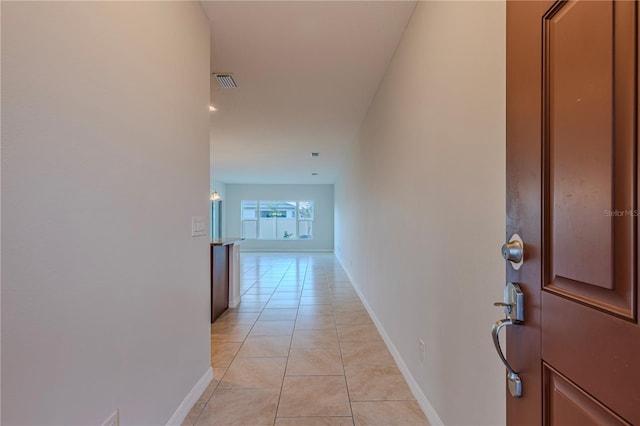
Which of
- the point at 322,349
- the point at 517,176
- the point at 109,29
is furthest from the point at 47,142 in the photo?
the point at 322,349

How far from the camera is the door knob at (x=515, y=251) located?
2.54 feet

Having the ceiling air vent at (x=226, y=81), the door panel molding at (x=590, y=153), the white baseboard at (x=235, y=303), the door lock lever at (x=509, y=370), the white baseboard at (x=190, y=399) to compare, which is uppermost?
the ceiling air vent at (x=226, y=81)

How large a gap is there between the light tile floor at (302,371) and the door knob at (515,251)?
4.70 ft

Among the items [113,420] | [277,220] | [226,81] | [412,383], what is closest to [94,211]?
[113,420]

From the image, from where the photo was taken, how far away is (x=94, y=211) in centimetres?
109

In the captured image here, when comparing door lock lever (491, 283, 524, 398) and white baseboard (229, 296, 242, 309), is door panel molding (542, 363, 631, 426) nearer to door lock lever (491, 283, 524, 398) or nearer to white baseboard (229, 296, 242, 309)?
door lock lever (491, 283, 524, 398)

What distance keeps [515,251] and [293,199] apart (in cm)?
1083

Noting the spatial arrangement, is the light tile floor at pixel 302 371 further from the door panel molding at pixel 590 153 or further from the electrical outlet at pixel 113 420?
the door panel molding at pixel 590 153

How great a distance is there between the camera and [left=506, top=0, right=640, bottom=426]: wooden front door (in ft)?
1.70

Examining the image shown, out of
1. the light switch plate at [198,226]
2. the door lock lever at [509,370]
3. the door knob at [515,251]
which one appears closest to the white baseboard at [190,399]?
the light switch plate at [198,226]

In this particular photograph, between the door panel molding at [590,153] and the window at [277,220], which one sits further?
the window at [277,220]

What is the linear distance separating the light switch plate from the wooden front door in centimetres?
172

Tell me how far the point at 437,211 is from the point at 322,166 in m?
6.16

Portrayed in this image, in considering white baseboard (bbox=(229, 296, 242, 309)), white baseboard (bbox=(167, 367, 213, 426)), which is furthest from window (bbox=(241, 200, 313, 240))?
white baseboard (bbox=(167, 367, 213, 426))
